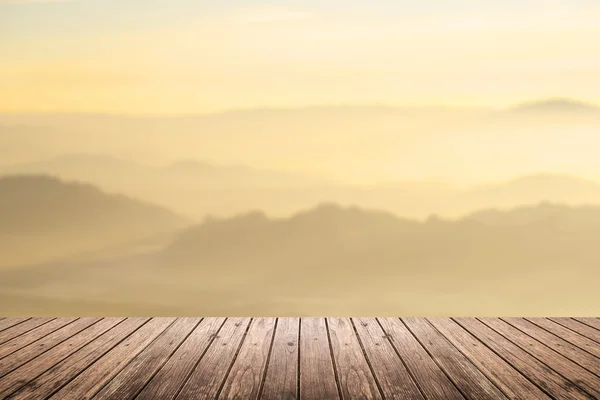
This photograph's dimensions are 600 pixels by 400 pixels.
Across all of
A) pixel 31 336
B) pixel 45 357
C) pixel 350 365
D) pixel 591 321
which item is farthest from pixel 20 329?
pixel 591 321

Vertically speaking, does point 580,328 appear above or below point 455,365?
above

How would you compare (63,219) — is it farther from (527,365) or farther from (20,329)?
(527,365)

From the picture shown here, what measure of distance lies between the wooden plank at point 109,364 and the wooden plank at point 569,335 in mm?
1917

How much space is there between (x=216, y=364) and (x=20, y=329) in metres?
1.28

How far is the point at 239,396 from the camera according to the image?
1.95 metres

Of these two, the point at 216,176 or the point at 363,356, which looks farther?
the point at 216,176

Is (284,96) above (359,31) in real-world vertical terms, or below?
below

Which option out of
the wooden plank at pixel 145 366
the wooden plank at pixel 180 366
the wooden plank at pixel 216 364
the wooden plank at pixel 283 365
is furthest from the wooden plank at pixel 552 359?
the wooden plank at pixel 145 366

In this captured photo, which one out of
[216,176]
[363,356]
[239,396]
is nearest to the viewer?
[239,396]

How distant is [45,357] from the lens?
2.45 metres

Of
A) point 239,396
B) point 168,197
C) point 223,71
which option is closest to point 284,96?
point 223,71

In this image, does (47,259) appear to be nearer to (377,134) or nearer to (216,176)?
(216,176)

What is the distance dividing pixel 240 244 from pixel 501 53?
232 cm

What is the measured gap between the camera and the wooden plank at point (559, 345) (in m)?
2.39
